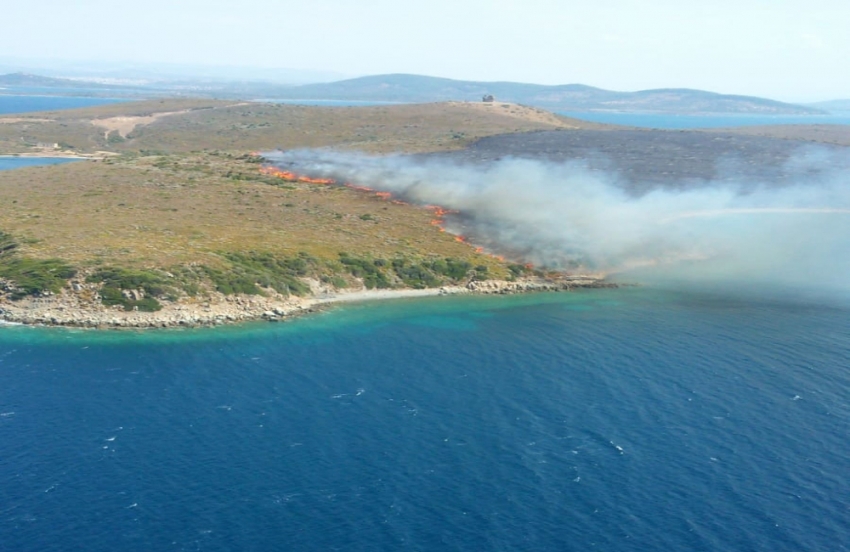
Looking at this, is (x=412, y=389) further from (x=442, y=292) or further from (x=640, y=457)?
(x=442, y=292)

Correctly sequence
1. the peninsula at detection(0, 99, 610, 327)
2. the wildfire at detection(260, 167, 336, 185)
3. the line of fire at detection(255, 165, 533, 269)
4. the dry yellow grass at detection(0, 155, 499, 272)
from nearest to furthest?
the peninsula at detection(0, 99, 610, 327) → the dry yellow grass at detection(0, 155, 499, 272) → the line of fire at detection(255, 165, 533, 269) → the wildfire at detection(260, 167, 336, 185)

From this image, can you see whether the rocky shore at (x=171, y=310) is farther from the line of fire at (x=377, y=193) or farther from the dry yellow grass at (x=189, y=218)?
Result: the line of fire at (x=377, y=193)

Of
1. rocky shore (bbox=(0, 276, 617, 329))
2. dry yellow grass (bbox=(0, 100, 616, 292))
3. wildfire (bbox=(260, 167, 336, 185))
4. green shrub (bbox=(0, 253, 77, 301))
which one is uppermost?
wildfire (bbox=(260, 167, 336, 185))

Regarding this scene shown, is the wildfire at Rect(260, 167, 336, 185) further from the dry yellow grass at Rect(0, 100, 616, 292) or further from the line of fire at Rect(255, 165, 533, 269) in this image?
the dry yellow grass at Rect(0, 100, 616, 292)

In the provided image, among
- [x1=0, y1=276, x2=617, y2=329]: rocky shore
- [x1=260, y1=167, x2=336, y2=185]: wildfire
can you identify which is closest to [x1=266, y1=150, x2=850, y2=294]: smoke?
[x1=260, y1=167, x2=336, y2=185]: wildfire

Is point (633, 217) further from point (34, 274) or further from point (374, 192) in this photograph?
point (34, 274)

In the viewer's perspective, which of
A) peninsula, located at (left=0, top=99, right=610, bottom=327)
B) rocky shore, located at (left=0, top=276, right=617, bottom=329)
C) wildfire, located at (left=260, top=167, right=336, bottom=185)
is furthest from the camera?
wildfire, located at (left=260, top=167, right=336, bottom=185)

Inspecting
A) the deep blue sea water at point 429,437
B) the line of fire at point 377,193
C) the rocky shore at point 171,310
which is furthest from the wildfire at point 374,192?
the deep blue sea water at point 429,437
